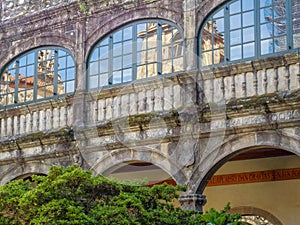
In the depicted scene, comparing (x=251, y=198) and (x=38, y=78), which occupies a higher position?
(x=38, y=78)

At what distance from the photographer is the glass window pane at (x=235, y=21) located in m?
14.2

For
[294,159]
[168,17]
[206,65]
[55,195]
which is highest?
[168,17]

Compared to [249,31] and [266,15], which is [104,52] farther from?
[266,15]

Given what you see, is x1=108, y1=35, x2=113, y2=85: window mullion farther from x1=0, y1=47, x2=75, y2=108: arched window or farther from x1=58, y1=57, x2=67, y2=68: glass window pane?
x1=58, y1=57, x2=67, y2=68: glass window pane

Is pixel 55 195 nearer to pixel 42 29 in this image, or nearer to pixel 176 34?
pixel 176 34

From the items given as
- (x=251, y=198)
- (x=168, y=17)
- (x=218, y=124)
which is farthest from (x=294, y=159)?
(x=168, y=17)

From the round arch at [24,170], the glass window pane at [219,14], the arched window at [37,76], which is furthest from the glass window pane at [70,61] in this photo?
the glass window pane at [219,14]

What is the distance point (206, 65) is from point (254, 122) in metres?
1.80

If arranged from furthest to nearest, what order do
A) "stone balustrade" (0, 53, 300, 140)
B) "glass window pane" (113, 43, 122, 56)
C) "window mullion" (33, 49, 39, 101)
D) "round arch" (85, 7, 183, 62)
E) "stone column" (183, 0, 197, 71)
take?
"window mullion" (33, 49, 39, 101) → "glass window pane" (113, 43, 122, 56) → "round arch" (85, 7, 183, 62) → "stone column" (183, 0, 197, 71) → "stone balustrade" (0, 53, 300, 140)

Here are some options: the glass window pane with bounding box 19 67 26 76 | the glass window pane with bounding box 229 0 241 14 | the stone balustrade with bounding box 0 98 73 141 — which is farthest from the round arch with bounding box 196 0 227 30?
the glass window pane with bounding box 19 67 26 76

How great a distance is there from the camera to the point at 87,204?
11273 millimetres

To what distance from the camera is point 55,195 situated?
1113 cm

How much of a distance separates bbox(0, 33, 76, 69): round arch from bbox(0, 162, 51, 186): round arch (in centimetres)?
267

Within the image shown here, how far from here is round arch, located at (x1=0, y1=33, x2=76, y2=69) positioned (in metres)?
16.7
